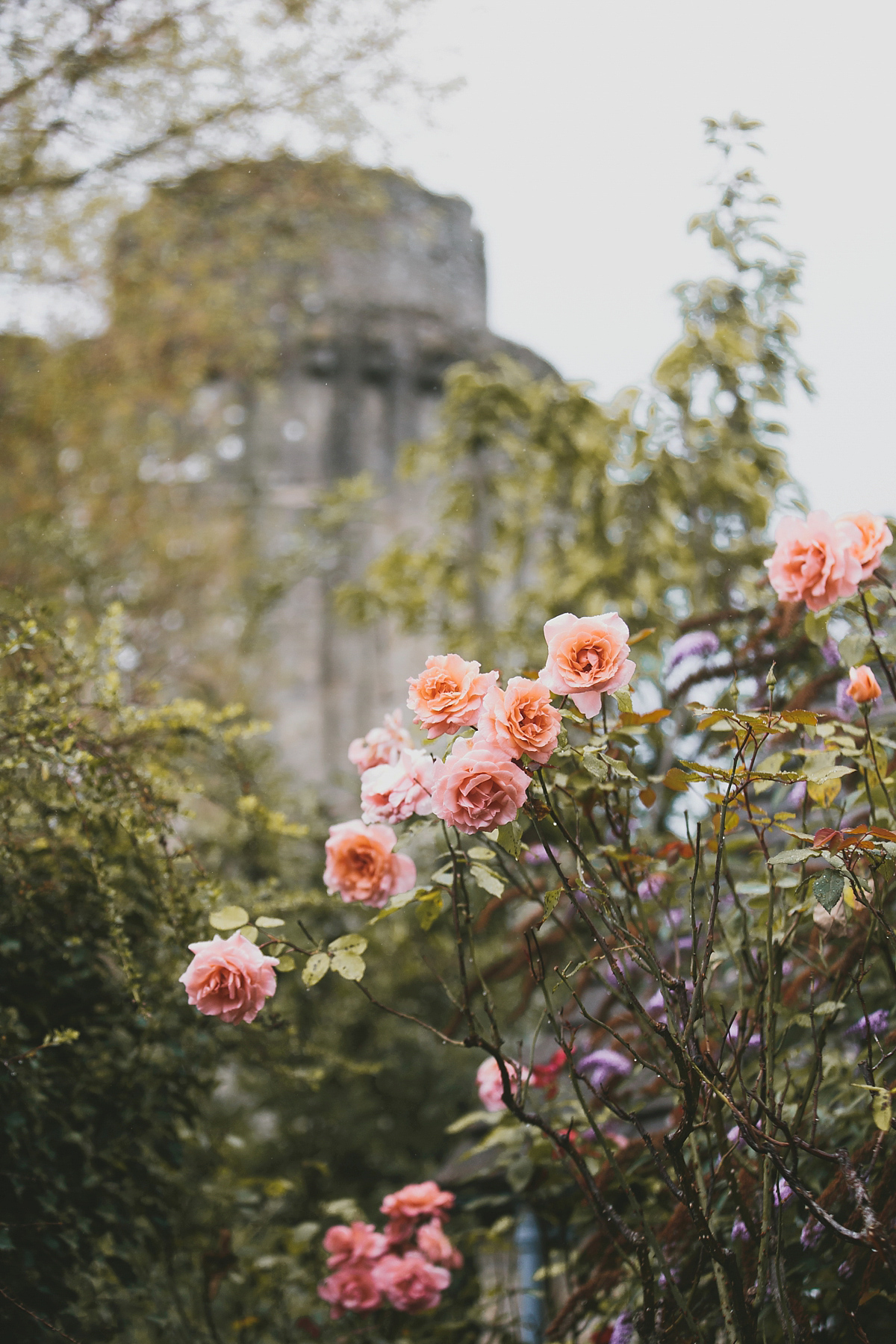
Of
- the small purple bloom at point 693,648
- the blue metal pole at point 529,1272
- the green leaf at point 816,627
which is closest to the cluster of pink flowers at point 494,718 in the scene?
the green leaf at point 816,627

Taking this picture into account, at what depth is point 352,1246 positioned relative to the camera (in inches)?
77.4

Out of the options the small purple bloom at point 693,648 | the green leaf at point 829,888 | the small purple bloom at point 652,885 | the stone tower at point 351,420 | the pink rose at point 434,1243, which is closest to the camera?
the green leaf at point 829,888

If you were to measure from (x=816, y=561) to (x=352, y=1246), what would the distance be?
4.62 ft

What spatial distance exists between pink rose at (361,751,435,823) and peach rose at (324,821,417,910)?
0.09 metres

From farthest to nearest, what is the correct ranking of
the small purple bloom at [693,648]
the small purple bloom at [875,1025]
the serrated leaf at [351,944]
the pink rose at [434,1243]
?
1. the small purple bloom at [693,648]
2. the pink rose at [434,1243]
3. the small purple bloom at [875,1025]
4. the serrated leaf at [351,944]

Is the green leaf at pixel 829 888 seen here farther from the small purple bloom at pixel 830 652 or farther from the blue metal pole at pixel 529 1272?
the blue metal pole at pixel 529 1272

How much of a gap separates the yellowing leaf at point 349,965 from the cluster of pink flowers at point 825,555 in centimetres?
75

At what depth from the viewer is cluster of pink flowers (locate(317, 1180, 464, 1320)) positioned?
190 cm

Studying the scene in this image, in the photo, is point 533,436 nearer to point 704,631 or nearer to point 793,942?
point 704,631

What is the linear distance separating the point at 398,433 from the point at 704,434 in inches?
678

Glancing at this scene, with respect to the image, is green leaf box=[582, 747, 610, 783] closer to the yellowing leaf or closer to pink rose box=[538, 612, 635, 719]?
pink rose box=[538, 612, 635, 719]

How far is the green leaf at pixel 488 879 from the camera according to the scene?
1396mm

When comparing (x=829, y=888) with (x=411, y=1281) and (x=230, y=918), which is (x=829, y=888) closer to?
(x=230, y=918)

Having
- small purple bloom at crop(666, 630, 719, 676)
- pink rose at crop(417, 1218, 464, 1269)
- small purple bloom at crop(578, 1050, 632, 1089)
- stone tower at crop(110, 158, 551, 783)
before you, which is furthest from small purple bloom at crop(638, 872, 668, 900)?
stone tower at crop(110, 158, 551, 783)
